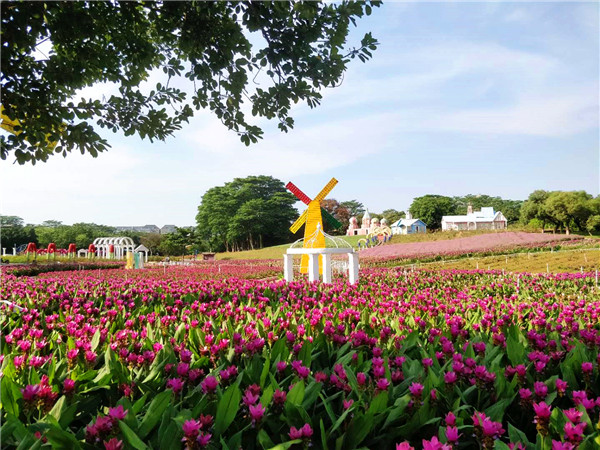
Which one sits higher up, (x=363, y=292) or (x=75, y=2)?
(x=75, y=2)

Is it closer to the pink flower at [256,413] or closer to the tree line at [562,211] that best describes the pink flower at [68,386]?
the pink flower at [256,413]

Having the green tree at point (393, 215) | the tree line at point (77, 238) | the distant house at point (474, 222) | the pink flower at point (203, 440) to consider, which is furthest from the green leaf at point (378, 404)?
the green tree at point (393, 215)

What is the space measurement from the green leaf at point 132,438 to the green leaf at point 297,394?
669mm

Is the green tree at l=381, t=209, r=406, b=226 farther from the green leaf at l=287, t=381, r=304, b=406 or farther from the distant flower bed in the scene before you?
the green leaf at l=287, t=381, r=304, b=406

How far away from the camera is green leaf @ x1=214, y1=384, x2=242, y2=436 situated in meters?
1.83

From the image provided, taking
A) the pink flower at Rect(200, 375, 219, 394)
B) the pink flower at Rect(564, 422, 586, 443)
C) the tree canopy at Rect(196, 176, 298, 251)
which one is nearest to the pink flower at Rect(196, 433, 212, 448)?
the pink flower at Rect(200, 375, 219, 394)

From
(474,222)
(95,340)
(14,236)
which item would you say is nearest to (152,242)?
(14,236)

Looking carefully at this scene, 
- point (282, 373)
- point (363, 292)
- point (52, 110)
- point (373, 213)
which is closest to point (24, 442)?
point (282, 373)

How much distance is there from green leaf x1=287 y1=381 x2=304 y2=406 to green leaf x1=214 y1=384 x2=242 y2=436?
0.83 ft

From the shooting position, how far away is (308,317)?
4.33 m

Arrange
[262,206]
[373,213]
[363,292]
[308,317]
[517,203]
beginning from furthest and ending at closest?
[517,203] < [373,213] < [262,206] < [363,292] < [308,317]

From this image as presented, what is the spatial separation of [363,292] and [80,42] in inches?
200

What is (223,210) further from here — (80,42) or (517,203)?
(517,203)

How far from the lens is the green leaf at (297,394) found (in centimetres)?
199
